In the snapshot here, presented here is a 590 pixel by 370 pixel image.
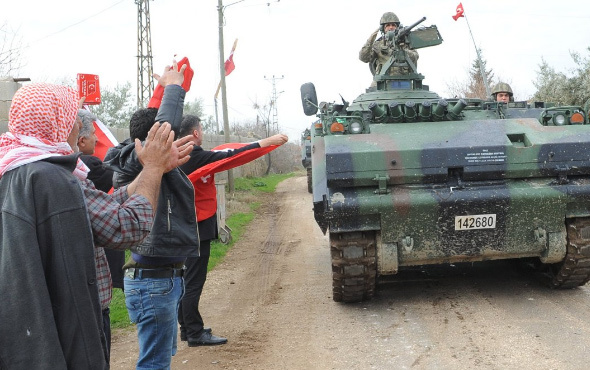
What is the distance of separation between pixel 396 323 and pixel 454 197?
1164 mm

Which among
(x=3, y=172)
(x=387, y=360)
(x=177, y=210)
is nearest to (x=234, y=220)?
(x=387, y=360)

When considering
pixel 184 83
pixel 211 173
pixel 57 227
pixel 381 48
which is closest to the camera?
pixel 57 227

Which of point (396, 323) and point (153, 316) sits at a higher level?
point (153, 316)

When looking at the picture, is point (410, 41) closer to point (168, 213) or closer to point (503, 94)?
point (503, 94)

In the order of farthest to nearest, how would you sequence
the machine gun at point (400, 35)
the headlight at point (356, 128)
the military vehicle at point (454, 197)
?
the machine gun at point (400, 35)
the headlight at point (356, 128)
the military vehicle at point (454, 197)

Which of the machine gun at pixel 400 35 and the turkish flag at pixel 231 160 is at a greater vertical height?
the machine gun at pixel 400 35

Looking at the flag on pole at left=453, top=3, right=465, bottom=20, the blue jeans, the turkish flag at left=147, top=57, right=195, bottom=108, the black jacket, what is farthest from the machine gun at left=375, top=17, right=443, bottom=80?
the flag on pole at left=453, top=3, right=465, bottom=20

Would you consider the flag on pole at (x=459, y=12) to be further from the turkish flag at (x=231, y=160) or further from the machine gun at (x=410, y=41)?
the turkish flag at (x=231, y=160)

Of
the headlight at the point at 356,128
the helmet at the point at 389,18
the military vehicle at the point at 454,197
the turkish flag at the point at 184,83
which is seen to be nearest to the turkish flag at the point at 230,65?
the helmet at the point at 389,18

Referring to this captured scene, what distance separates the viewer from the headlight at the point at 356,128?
19.0 ft

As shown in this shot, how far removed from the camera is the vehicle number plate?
210 inches

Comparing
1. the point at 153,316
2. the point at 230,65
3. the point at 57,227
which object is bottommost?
the point at 153,316

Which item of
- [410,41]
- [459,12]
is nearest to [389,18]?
[410,41]

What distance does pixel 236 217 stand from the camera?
12.8m
